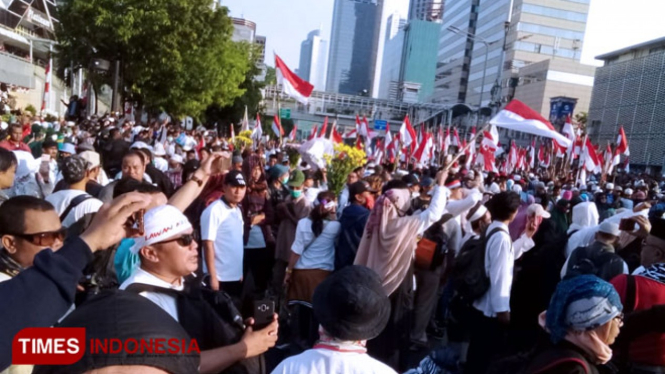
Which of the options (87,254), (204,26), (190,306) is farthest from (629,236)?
(204,26)

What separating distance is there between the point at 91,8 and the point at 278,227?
19.2 meters

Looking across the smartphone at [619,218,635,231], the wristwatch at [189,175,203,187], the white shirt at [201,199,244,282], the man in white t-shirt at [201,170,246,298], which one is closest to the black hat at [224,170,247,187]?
the man in white t-shirt at [201,170,246,298]

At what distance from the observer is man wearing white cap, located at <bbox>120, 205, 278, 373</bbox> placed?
83.1 inches

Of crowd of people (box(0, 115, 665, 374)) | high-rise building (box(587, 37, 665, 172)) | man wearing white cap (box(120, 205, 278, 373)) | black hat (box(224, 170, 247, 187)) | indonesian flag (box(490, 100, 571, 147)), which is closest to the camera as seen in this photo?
crowd of people (box(0, 115, 665, 374))

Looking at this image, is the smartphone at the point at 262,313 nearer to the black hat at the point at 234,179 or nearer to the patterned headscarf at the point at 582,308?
the patterned headscarf at the point at 582,308

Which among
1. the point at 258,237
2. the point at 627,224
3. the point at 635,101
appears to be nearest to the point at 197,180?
the point at 258,237

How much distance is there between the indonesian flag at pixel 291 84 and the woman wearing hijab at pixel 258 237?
6.21 m

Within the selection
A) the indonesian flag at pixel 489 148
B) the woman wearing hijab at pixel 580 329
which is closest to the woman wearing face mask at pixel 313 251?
the woman wearing hijab at pixel 580 329

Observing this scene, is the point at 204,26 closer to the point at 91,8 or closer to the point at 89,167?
the point at 91,8

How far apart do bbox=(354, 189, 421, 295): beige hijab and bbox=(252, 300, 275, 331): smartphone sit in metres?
2.36

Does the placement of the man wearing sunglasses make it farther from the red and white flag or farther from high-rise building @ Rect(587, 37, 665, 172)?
high-rise building @ Rect(587, 37, 665, 172)

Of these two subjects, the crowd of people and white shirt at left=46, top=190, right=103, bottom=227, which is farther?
white shirt at left=46, top=190, right=103, bottom=227

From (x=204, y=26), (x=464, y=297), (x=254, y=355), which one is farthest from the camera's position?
(x=204, y=26)

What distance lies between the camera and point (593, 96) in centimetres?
5650
